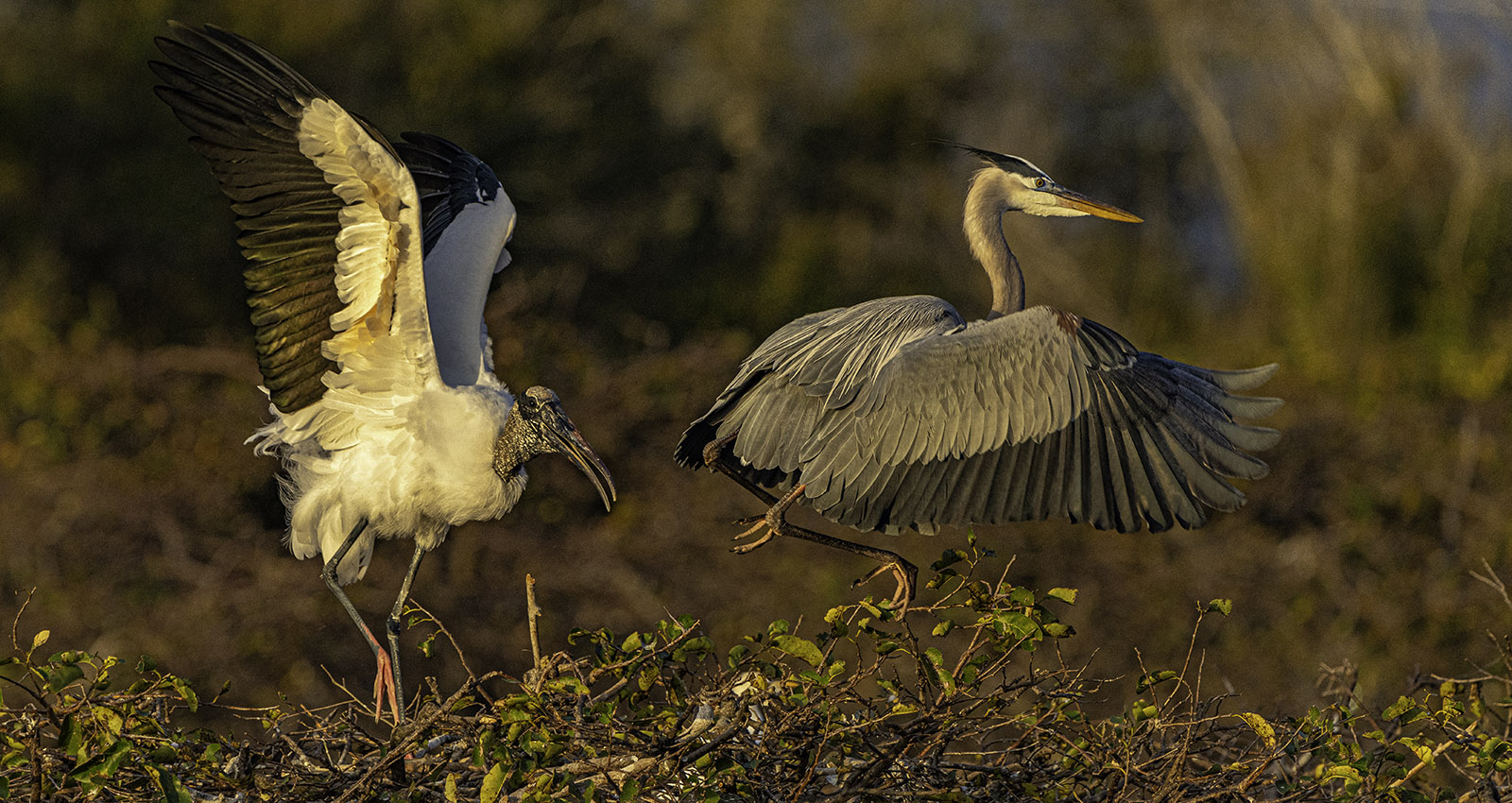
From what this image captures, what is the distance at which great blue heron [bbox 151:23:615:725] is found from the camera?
4246mm

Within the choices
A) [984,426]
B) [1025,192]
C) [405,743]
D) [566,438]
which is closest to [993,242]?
[1025,192]

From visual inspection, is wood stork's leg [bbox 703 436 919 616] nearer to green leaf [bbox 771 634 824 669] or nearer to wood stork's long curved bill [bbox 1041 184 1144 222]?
green leaf [bbox 771 634 824 669]

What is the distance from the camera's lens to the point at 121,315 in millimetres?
11312

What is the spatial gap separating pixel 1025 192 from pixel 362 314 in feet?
7.30

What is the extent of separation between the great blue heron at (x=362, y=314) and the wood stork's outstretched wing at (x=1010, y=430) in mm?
624

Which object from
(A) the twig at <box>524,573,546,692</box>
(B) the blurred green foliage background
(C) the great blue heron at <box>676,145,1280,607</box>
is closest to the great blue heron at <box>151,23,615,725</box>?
(C) the great blue heron at <box>676,145,1280,607</box>

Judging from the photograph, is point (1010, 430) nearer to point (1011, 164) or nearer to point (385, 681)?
point (1011, 164)

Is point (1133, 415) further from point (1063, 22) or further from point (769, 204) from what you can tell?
point (1063, 22)

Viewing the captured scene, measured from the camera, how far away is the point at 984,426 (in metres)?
4.52

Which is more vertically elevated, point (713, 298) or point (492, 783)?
point (492, 783)

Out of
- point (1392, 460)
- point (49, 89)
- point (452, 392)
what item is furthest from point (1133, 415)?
point (49, 89)

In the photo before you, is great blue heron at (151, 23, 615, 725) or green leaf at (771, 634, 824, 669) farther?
great blue heron at (151, 23, 615, 725)

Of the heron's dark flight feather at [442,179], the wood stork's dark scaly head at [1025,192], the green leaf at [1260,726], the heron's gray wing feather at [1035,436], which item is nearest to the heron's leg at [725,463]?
the heron's gray wing feather at [1035,436]

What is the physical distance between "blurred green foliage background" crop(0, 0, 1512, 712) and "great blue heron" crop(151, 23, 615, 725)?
2.28 meters
